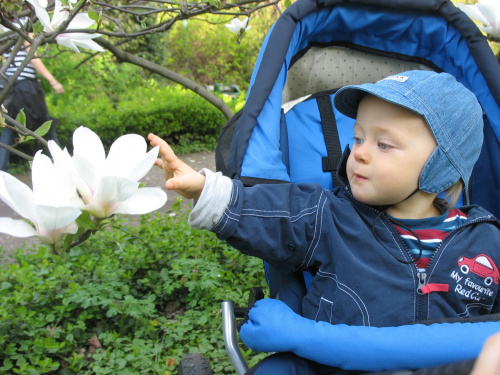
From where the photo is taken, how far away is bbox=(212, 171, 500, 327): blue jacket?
138 cm

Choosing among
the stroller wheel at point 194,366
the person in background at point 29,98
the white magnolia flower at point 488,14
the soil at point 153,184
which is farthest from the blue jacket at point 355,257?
the person in background at point 29,98

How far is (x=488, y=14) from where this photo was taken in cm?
198

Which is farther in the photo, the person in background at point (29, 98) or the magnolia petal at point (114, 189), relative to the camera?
the person in background at point (29, 98)

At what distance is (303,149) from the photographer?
2043 millimetres

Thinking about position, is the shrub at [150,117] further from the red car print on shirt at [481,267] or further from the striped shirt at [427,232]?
the red car print on shirt at [481,267]

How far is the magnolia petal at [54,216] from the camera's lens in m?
0.66

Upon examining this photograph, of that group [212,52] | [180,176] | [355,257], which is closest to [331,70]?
[355,257]

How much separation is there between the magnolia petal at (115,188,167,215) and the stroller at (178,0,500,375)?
31.3 inches

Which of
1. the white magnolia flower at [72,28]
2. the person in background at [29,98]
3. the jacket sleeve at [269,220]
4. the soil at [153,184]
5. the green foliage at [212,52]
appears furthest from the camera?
the green foliage at [212,52]

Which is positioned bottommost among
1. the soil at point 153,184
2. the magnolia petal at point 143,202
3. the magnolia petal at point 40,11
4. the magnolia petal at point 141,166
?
the soil at point 153,184

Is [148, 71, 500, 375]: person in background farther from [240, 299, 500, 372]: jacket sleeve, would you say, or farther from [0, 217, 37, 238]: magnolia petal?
[0, 217, 37, 238]: magnolia petal

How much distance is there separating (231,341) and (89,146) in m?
0.94

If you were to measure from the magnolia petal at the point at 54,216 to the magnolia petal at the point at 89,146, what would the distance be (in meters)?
0.09

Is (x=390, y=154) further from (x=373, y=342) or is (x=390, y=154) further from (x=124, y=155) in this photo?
(x=124, y=155)
